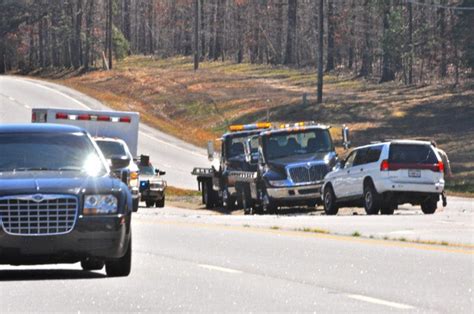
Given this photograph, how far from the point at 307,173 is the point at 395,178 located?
3.77 metres

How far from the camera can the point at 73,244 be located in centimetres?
1437

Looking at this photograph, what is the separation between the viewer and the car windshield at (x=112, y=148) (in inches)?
1390


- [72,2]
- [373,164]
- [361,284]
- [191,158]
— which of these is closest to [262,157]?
[373,164]

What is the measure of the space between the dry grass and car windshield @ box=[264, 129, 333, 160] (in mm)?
15490

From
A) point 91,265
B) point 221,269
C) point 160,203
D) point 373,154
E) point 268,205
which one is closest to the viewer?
point 91,265

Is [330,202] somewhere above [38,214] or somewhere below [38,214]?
below

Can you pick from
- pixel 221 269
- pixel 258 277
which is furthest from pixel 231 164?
pixel 258 277

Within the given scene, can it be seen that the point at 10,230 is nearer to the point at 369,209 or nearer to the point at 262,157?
the point at 369,209

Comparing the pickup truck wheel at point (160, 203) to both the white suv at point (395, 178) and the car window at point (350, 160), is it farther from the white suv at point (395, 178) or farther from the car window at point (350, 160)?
the white suv at point (395, 178)

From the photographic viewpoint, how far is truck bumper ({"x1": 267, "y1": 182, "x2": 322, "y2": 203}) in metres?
35.0

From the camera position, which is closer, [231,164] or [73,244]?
[73,244]

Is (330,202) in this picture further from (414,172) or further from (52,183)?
(52,183)

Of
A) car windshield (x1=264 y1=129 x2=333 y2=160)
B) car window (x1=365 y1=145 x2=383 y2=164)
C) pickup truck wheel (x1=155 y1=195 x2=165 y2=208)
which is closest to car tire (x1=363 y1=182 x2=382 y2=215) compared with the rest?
car window (x1=365 y1=145 x2=383 y2=164)

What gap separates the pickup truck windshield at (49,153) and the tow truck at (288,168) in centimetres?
1909
